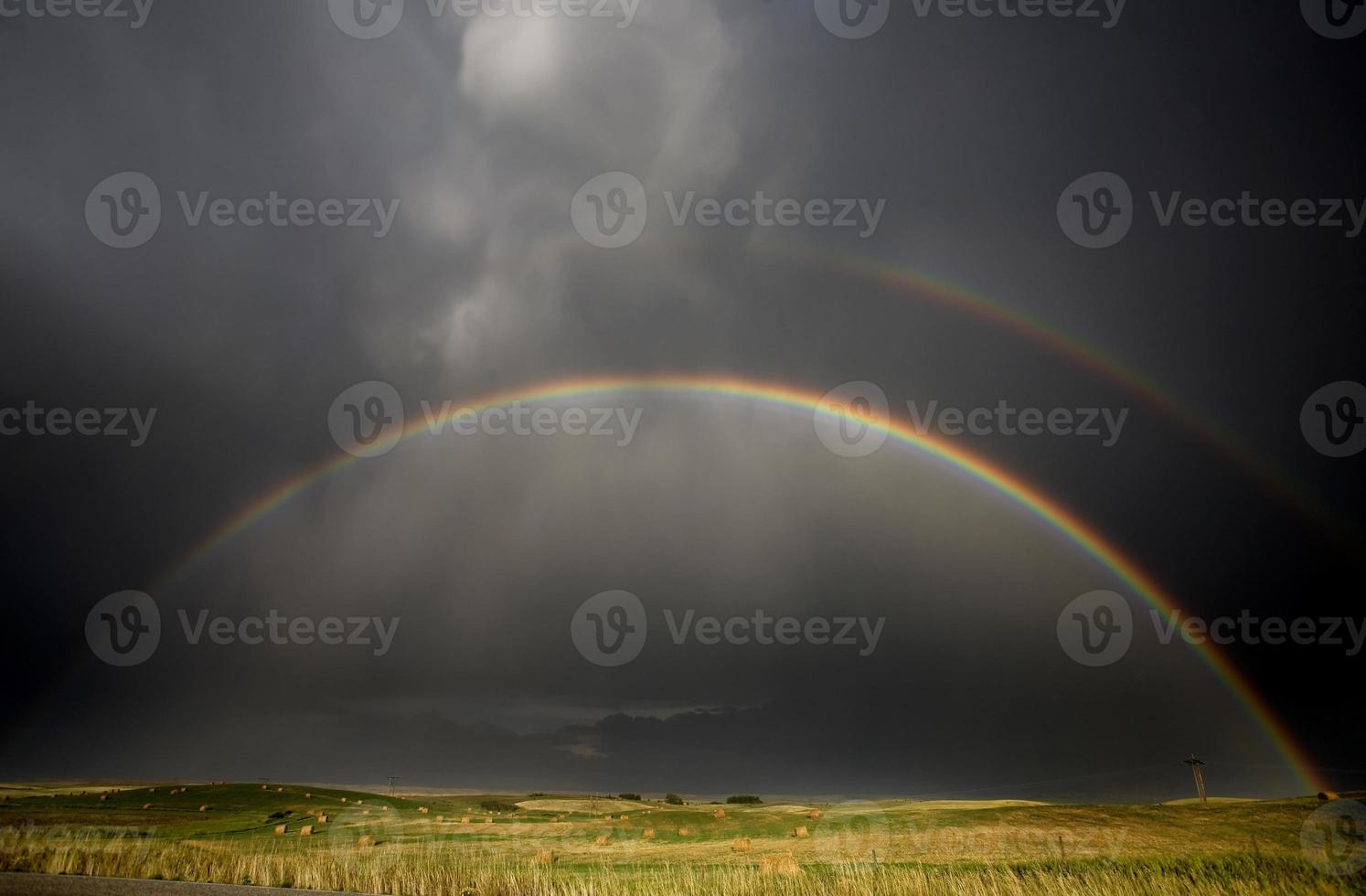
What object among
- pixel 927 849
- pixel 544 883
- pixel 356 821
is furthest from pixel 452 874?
pixel 356 821

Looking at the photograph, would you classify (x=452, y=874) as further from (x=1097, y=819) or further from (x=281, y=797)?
(x=281, y=797)

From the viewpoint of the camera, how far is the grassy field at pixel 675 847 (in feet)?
82.8

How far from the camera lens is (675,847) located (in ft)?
171

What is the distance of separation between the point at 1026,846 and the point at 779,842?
14614 millimetres

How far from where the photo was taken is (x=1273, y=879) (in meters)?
25.7
